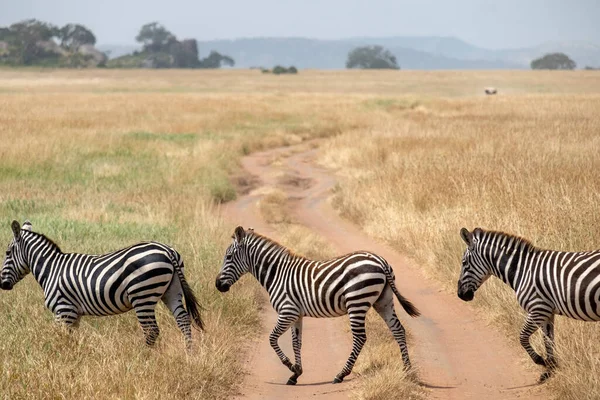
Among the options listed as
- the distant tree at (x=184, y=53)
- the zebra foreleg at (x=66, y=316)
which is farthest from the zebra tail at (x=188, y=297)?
the distant tree at (x=184, y=53)

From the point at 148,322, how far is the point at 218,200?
10.6m

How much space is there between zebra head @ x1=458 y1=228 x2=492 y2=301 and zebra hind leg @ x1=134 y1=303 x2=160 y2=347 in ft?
9.46

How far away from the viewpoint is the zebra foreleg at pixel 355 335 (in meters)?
7.36

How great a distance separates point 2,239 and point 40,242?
167 inches

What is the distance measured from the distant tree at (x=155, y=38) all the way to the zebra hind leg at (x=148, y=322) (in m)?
152

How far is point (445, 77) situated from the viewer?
92188 millimetres

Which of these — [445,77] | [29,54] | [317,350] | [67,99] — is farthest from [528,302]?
[29,54]

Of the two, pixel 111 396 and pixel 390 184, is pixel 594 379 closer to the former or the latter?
pixel 111 396

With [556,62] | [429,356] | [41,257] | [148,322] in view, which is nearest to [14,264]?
A: [41,257]

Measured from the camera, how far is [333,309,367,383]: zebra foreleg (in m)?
7.36

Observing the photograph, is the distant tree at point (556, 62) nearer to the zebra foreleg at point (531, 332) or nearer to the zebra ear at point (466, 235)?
the zebra ear at point (466, 235)

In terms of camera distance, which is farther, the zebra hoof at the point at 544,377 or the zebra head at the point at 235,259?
the zebra head at the point at 235,259

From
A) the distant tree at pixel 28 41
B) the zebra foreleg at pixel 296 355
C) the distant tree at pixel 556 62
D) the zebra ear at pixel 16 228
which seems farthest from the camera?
the distant tree at pixel 556 62

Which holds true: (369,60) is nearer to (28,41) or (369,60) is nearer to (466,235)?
(28,41)
